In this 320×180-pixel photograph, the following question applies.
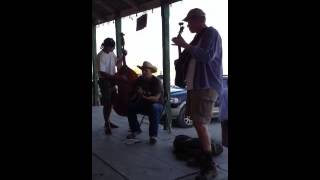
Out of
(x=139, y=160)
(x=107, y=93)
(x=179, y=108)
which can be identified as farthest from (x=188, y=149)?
(x=179, y=108)

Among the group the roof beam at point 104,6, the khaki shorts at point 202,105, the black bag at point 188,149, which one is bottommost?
the black bag at point 188,149

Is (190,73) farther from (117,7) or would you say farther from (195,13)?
(117,7)

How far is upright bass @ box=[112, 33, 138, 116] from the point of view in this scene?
17.1 ft

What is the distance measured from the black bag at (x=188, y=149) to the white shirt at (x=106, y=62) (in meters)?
1.79

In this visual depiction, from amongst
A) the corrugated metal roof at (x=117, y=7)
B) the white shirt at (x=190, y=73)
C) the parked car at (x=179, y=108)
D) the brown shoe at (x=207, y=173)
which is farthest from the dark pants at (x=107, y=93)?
the brown shoe at (x=207, y=173)

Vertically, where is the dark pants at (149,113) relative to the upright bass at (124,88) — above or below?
below

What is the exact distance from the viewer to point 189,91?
3.45 metres

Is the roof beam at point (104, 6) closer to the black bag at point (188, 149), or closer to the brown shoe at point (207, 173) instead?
the black bag at point (188, 149)

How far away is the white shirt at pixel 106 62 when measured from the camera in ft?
17.4

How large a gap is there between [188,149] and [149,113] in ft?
3.43

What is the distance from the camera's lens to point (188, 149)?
404 centimetres
